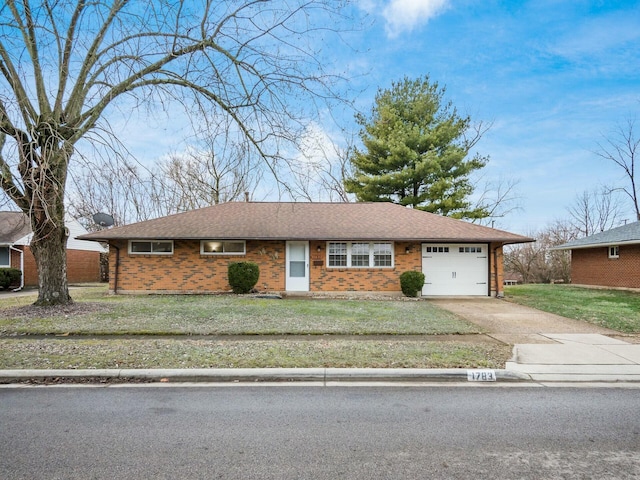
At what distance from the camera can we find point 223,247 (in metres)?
15.2

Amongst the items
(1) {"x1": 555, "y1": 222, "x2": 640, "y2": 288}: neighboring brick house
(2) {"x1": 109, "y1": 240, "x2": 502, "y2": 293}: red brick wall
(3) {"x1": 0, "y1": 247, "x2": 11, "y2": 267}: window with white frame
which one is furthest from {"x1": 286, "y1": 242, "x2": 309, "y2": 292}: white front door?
(3) {"x1": 0, "y1": 247, "x2": 11, "y2": 267}: window with white frame

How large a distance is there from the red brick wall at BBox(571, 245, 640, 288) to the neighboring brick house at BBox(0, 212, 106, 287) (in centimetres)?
2555

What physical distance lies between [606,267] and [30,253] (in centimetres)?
3084

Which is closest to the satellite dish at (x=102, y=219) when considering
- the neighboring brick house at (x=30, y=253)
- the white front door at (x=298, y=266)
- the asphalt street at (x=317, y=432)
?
the neighboring brick house at (x=30, y=253)

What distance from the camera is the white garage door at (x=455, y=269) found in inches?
607

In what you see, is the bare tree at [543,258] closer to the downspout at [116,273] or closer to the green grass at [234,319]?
the green grass at [234,319]

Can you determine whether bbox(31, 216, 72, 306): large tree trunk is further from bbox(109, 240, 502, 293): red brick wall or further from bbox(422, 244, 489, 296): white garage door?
bbox(422, 244, 489, 296): white garage door

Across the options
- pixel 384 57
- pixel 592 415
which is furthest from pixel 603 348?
pixel 384 57

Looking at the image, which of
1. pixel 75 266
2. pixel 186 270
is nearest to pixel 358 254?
pixel 186 270

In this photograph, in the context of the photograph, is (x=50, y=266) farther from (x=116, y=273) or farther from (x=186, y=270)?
(x=186, y=270)

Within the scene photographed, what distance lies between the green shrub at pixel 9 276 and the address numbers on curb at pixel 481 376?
22.1 meters

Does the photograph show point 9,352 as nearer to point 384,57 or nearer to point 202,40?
point 202,40

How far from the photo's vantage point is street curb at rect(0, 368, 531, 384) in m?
5.00

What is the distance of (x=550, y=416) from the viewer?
12.7 feet
